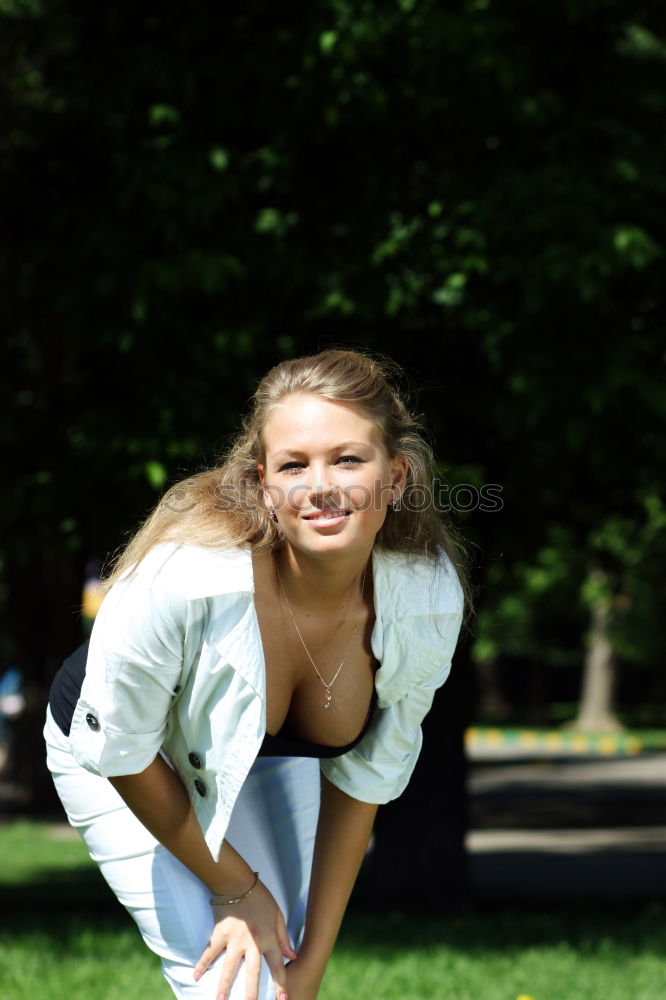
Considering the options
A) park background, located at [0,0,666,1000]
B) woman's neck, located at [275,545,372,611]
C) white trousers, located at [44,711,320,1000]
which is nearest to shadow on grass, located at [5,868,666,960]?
park background, located at [0,0,666,1000]

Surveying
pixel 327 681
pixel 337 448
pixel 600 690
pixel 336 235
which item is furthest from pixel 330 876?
pixel 600 690

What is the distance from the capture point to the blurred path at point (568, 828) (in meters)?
9.52

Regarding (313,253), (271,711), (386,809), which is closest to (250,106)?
(313,253)

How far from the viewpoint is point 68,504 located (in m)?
6.46

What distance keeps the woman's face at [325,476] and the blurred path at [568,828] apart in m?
6.73

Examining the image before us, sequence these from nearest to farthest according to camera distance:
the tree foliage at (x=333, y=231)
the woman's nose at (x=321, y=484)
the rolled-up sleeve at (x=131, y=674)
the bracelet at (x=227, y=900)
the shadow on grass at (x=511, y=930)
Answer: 1. the rolled-up sleeve at (x=131, y=674)
2. the woman's nose at (x=321, y=484)
3. the bracelet at (x=227, y=900)
4. the tree foliage at (x=333, y=231)
5. the shadow on grass at (x=511, y=930)

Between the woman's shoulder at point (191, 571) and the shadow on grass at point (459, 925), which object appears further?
the shadow on grass at point (459, 925)

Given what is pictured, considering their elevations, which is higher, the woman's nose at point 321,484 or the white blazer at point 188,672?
the woman's nose at point 321,484

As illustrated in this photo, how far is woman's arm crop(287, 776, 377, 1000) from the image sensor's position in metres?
2.78

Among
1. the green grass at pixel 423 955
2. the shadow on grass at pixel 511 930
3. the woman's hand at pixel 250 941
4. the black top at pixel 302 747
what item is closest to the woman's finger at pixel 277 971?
the woman's hand at pixel 250 941

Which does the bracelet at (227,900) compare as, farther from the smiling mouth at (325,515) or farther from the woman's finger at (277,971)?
the smiling mouth at (325,515)

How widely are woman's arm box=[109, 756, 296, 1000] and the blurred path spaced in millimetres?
6430

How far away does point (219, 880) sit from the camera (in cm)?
266

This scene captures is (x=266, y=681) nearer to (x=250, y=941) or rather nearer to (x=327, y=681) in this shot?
(x=327, y=681)
